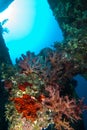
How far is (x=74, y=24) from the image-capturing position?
8.13m

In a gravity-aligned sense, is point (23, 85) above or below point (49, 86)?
above

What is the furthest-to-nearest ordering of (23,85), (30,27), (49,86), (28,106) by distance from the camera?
(30,27) → (23,85) → (49,86) → (28,106)

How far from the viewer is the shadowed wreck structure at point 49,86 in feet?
16.5

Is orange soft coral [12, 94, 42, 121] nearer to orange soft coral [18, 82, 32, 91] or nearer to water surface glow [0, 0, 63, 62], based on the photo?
orange soft coral [18, 82, 32, 91]

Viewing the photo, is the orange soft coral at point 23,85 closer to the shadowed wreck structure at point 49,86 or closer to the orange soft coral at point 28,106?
the shadowed wreck structure at point 49,86

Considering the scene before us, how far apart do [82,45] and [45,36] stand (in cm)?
7950

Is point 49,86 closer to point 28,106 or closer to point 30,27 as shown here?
point 28,106

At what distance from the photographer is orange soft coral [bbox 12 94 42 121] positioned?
5.07m

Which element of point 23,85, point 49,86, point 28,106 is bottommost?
point 28,106

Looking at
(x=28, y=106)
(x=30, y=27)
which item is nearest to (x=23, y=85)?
(x=28, y=106)

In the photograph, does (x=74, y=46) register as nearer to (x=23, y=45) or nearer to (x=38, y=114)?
(x=38, y=114)

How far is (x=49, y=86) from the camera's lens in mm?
5277

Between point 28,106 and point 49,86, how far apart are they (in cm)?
71

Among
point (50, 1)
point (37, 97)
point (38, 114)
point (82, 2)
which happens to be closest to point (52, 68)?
point (37, 97)
